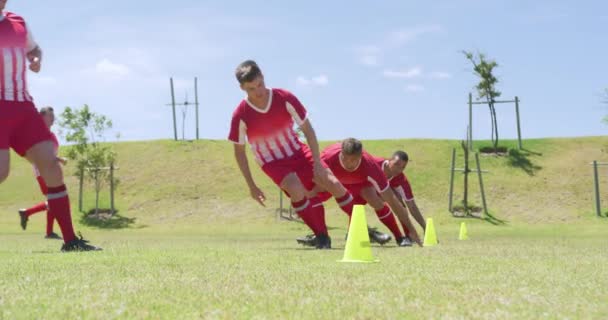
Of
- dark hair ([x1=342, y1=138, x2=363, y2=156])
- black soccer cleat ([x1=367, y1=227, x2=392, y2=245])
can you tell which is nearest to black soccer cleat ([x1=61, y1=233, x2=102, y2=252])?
dark hair ([x1=342, y1=138, x2=363, y2=156])

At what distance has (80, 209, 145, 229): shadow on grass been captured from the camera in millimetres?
38959

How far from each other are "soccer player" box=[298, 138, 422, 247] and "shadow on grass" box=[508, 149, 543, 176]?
120 feet

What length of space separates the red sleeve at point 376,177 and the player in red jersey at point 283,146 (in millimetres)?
774

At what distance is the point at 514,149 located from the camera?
50.6m

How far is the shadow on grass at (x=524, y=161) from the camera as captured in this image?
46.9 m

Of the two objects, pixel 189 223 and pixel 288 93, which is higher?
pixel 288 93

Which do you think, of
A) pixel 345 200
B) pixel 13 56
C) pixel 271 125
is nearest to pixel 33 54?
pixel 13 56

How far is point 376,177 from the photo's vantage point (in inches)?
431

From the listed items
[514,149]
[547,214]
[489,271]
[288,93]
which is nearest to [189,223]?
[547,214]

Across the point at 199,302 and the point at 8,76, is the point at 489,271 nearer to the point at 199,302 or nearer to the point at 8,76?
the point at 199,302

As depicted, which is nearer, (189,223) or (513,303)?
(513,303)

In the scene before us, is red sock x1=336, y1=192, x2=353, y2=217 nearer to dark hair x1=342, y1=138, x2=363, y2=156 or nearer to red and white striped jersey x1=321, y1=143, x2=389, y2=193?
red and white striped jersey x1=321, y1=143, x2=389, y2=193

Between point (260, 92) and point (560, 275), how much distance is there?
494 cm

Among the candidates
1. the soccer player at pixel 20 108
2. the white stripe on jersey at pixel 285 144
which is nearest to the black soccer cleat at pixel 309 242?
the white stripe on jersey at pixel 285 144
